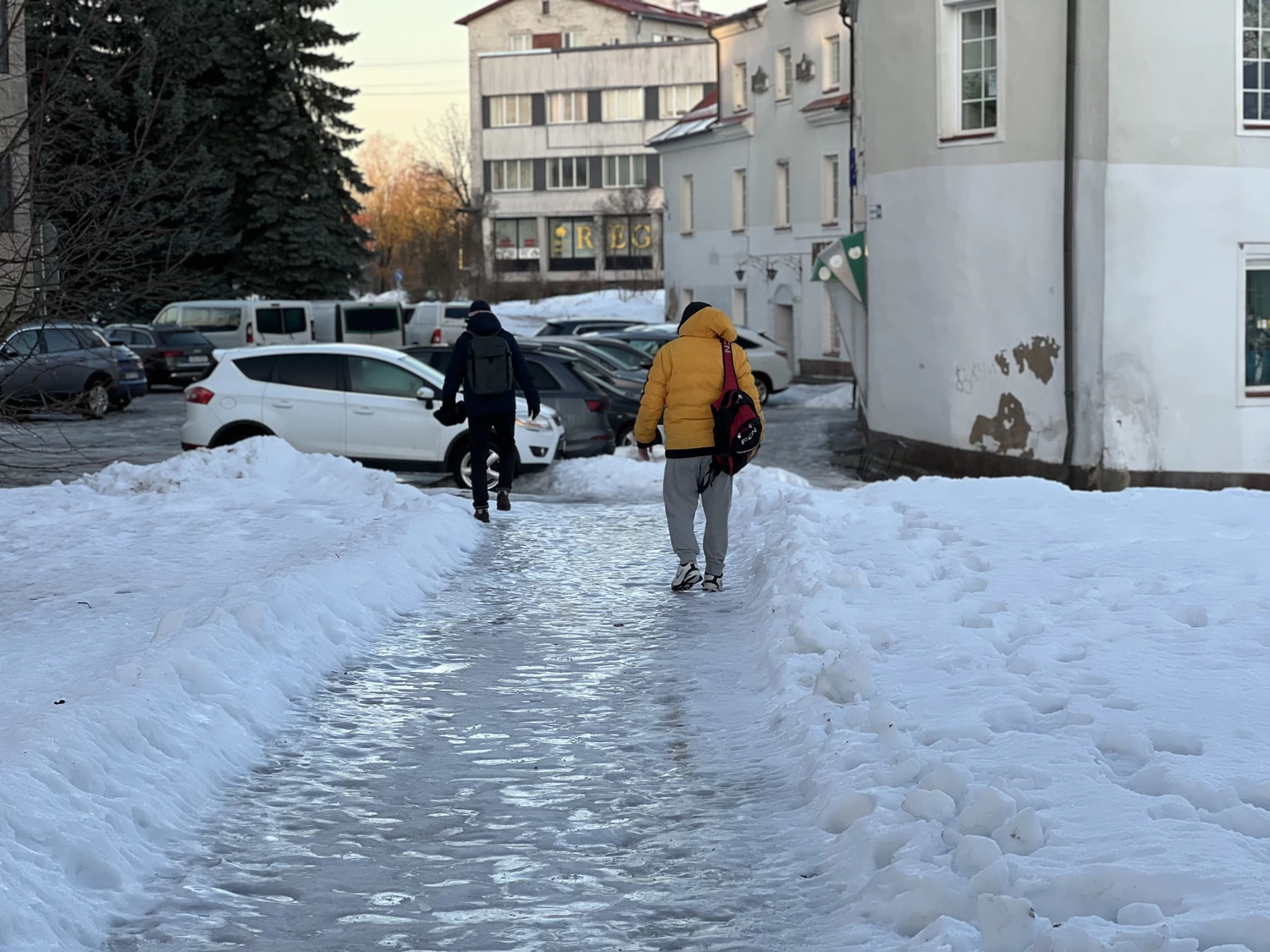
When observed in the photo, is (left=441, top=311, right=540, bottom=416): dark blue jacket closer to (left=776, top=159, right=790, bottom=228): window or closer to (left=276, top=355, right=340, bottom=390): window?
(left=276, top=355, right=340, bottom=390): window

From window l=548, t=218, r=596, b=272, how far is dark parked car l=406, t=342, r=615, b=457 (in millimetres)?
67963

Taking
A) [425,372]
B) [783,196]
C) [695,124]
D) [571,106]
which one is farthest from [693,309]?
[571,106]

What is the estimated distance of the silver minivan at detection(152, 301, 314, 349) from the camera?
42594 millimetres

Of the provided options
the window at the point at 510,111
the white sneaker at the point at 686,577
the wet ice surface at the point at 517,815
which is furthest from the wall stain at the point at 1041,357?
the window at the point at 510,111

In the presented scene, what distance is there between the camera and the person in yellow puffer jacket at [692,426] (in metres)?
11.0

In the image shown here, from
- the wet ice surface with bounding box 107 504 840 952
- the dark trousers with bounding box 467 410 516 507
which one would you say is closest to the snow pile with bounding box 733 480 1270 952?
the wet ice surface with bounding box 107 504 840 952

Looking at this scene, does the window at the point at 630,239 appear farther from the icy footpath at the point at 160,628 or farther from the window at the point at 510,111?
the icy footpath at the point at 160,628

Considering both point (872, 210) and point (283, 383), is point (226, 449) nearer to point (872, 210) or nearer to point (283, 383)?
point (283, 383)

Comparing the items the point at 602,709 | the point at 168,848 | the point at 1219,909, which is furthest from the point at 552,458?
the point at 1219,909

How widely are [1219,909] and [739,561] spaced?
319 inches

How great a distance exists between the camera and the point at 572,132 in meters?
88.4

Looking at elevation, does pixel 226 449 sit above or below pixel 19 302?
below

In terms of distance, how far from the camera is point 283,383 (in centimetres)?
1911

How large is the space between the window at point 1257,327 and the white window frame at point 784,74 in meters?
28.2
